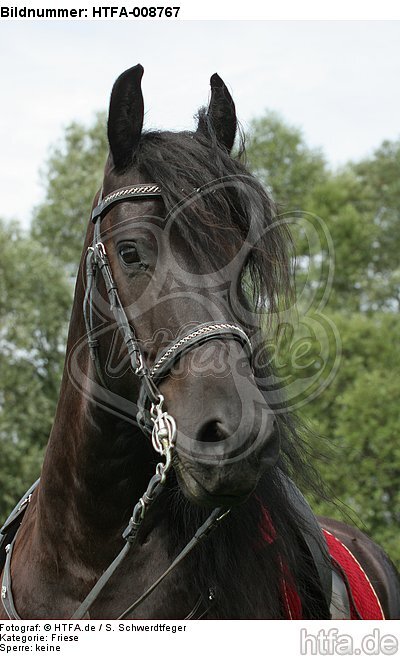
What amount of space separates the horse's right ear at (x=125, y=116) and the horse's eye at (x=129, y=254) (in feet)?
1.42

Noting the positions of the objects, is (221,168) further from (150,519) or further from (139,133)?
(150,519)

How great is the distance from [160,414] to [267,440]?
0.41 metres

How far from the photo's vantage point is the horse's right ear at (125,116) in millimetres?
3256

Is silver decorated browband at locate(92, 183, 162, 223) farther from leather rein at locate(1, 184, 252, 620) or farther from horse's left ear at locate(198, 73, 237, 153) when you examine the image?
horse's left ear at locate(198, 73, 237, 153)

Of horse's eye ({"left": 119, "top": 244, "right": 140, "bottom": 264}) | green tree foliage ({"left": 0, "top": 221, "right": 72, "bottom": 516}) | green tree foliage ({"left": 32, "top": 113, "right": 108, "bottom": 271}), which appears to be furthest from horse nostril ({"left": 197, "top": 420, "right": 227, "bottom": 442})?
green tree foliage ({"left": 32, "top": 113, "right": 108, "bottom": 271})

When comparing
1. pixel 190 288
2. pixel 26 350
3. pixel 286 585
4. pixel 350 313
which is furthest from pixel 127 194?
pixel 350 313

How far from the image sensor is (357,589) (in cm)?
440

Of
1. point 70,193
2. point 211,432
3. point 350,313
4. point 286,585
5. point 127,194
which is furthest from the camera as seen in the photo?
point 70,193

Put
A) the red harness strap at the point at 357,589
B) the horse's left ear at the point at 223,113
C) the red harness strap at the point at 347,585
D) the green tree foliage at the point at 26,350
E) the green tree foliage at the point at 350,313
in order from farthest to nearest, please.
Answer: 1. the green tree foliage at the point at 26,350
2. the green tree foliage at the point at 350,313
3. the red harness strap at the point at 357,589
4. the horse's left ear at the point at 223,113
5. the red harness strap at the point at 347,585

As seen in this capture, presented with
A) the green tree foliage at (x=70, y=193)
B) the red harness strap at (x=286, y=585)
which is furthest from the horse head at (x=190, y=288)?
the green tree foliage at (x=70, y=193)

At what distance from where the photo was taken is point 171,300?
2.95m

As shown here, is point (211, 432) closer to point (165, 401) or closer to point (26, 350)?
point (165, 401)

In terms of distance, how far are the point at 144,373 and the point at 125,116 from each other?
109 centimetres

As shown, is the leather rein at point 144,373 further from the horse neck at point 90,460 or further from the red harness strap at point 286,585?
the red harness strap at point 286,585
